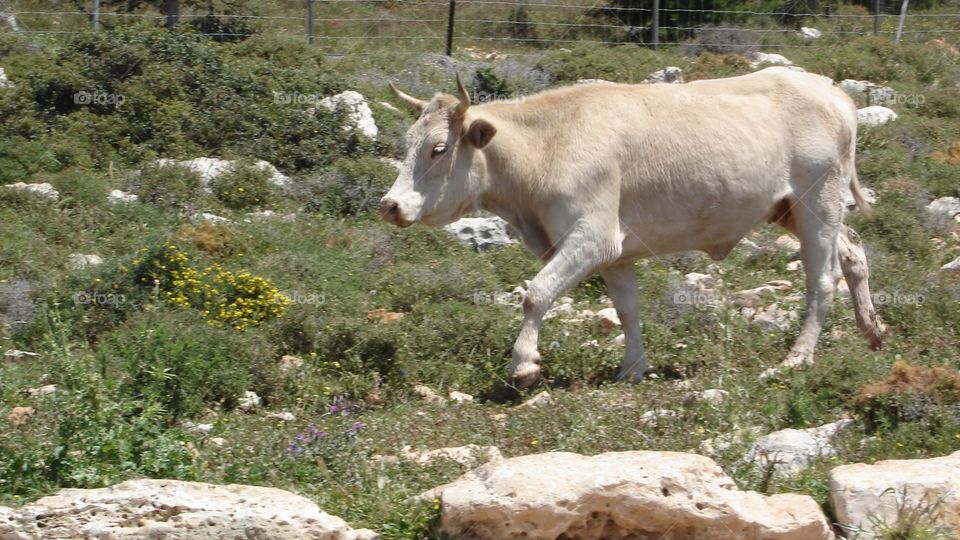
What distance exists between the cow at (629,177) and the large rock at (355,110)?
642 centimetres

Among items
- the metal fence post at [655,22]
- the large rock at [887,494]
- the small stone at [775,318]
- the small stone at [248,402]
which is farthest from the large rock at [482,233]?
the metal fence post at [655,22]

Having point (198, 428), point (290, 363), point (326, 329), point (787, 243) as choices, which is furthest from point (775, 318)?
point (198, 428)

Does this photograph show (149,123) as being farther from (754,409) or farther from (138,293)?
(754,409)

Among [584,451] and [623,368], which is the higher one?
[584,451]

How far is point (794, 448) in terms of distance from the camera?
7.77 m

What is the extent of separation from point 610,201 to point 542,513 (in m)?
4.17

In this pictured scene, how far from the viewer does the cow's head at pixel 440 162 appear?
33.1 feet

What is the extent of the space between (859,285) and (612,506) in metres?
5.53

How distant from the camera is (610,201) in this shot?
998 centimetres

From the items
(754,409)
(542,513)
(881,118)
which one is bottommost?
(881,118)

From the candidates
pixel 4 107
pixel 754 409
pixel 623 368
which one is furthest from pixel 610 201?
pixel 4 107

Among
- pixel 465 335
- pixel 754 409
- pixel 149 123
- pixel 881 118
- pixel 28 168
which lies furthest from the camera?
pixel 881 118

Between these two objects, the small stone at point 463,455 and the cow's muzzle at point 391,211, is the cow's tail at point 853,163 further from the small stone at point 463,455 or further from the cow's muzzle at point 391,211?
the small stone at point 463,455

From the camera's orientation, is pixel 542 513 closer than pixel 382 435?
Yes
